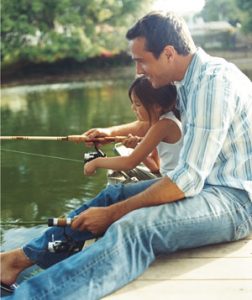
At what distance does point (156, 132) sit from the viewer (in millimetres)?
2936

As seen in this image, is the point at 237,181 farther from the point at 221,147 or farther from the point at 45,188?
the point at 45,188

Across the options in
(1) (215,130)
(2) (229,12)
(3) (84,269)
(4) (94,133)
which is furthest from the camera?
(2) (229,12)

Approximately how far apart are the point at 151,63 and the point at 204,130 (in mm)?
353

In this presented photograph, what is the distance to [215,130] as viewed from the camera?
204 cm

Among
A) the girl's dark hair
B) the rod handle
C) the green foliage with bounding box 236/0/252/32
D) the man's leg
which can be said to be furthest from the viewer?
the green foliage with bounding box 236/0/252/32

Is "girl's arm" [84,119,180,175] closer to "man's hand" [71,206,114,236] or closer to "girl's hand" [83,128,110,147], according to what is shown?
"girl's hand" [83,128,110,147]

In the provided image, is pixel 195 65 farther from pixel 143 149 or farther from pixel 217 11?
pixel 217 11

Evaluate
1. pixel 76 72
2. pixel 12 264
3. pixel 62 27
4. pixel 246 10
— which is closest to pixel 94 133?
pixel 12 264

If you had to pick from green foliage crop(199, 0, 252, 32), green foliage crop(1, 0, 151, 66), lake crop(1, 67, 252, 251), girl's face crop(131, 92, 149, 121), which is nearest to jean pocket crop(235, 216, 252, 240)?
girl's face crop(131, 92, 149, 121)

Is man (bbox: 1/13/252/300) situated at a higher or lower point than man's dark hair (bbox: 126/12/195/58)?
lower

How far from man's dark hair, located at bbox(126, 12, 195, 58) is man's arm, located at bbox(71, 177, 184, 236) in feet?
1.65

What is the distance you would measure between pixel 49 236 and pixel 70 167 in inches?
188

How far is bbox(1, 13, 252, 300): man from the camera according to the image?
76.2 inches

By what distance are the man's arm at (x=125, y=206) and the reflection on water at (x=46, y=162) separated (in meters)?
2.30
